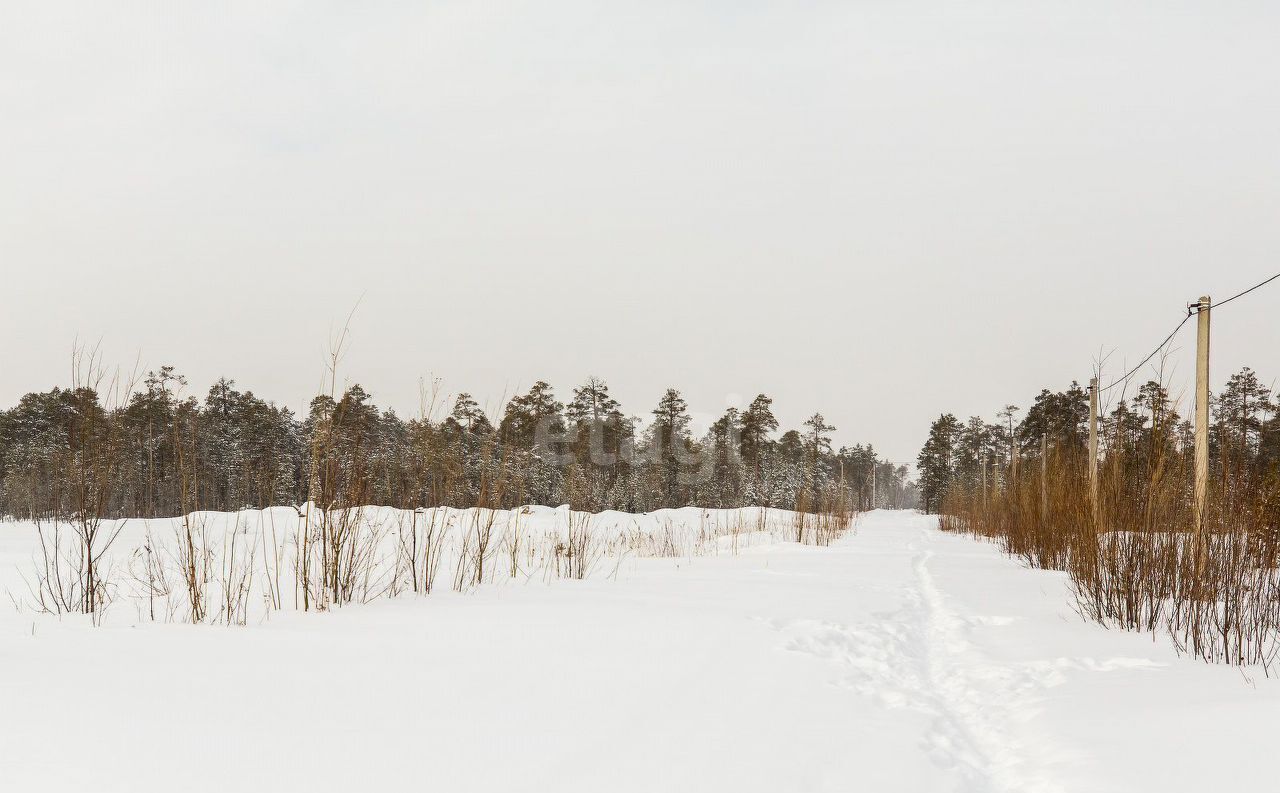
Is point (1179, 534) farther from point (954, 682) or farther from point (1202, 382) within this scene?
point (1202, 382)

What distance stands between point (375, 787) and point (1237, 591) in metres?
4.29

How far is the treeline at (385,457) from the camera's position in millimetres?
5086

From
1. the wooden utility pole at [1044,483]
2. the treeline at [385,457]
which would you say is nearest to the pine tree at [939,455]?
the treeline at [385,457]

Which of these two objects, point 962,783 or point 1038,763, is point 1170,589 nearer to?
point 1038,763

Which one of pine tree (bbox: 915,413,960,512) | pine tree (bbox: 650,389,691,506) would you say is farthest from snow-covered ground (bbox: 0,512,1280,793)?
pine tree (bbox: 915,413,960,512)

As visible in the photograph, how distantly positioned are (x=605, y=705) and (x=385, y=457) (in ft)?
10.8

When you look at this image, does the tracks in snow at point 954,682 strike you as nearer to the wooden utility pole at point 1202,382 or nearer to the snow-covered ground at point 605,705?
the snow-covered ground at point 605,705

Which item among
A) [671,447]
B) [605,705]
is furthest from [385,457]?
[671,447]

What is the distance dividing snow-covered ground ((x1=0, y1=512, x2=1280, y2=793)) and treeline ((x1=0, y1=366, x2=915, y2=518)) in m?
1.13

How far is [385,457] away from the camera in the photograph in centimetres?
555

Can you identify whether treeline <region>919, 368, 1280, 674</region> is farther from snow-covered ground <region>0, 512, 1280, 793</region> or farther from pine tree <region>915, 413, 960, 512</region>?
pine tree <region>915, 413, 960, 512</region>

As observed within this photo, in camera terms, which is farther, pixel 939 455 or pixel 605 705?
pixel 939 455

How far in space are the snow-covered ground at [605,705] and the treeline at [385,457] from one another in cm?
113

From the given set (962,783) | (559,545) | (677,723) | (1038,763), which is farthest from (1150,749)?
(559,545)
